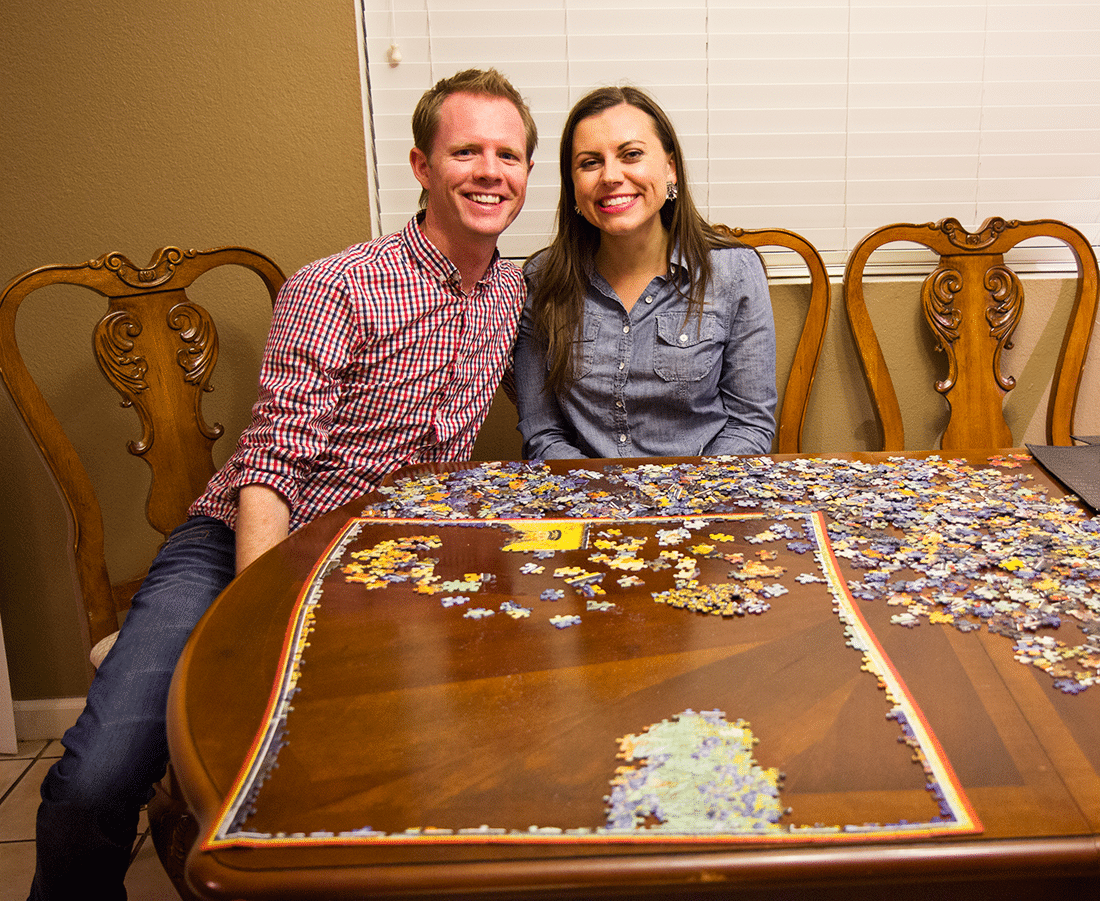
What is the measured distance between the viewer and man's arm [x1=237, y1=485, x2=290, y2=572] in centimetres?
176

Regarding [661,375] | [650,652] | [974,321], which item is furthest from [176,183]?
[974,321]

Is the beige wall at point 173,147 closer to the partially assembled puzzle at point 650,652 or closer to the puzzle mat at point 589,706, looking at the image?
the partially assembled puzzle at point 650,652

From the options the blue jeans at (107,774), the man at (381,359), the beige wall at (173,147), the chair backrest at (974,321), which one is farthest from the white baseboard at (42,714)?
the chair backrest at (974,321)

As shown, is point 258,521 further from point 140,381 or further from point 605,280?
point 605,280

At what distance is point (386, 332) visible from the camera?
6.59ft

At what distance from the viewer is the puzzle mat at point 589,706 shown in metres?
0.71

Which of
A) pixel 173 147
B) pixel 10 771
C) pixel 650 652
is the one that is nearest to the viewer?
pixel 650 652

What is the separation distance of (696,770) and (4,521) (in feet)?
9.05

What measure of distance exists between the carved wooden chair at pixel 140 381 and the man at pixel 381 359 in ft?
0.93

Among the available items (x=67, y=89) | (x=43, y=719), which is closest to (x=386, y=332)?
(x=67, y=89)

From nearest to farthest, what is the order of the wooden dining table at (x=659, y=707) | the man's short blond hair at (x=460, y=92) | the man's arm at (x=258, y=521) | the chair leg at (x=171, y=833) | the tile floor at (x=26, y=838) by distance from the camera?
the wooden dining table at (x=659, y=707) < the chair leg at (x=171, y=833) < the man's arm at (x=258, y=521) < the man's short blond hair at (x=460, y=92) < the tile floor at (x=26, y=838)

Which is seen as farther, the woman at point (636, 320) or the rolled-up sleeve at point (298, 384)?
the woman at point (636, 320)

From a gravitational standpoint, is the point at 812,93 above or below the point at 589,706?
above

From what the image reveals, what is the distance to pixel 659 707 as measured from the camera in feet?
2.81
